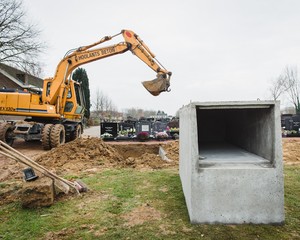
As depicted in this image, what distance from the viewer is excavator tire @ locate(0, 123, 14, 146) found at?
38.9ft

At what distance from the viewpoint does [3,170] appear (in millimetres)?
7395

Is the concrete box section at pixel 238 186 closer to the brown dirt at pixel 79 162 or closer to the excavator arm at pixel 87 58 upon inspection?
the brown dirt at pixel 79 162

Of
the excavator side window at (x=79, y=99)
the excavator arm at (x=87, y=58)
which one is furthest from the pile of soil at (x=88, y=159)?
the excavator side window at (x=79, y=99)

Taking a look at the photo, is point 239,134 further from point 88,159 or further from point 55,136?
point 55,136

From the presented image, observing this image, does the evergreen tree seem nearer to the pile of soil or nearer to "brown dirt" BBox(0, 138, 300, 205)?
the pile of soil

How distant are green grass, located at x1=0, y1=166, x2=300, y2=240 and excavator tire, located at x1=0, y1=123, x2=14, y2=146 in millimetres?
8843

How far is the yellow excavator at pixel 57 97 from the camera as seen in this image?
1129 centimetres

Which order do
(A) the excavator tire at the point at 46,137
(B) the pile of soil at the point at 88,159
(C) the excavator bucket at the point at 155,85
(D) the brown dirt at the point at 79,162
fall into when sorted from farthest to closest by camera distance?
(A) the excavator tire at the point at 46,137
(C) the excavator bucket at the point at 155,85
(B) the pile of soil at the point at 88,159
(D) the brown dirt at the point at 79,162

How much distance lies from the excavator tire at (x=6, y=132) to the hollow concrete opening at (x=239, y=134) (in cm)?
992

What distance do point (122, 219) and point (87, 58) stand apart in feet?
34.6

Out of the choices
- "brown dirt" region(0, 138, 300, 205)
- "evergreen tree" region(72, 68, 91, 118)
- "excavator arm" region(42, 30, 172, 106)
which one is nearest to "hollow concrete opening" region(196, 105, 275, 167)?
"brown dirt" region(0, 138, 300, 205)

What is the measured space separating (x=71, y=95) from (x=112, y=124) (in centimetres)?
514

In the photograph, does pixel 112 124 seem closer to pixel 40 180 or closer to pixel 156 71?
pixel 156 71

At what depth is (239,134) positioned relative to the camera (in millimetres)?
5551
